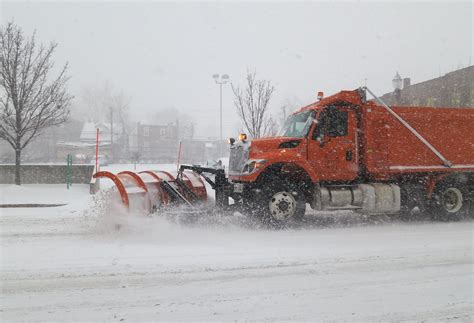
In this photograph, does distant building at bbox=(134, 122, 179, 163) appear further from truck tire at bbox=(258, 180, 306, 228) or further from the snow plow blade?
truck tire at bbox=(258, 180, 306, 228)

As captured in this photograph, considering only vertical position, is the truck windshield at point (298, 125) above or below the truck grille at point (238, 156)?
above

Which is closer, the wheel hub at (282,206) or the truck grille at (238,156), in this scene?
the wheel hub at (282,206)

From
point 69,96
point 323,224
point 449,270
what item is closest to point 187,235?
point 323,224

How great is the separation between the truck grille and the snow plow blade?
0.85m

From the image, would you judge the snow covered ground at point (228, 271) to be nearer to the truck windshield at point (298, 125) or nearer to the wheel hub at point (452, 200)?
the wheel hub at point (452, 200)

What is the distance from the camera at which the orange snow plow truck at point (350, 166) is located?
25.1 feet

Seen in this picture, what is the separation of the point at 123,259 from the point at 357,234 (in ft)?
14.8

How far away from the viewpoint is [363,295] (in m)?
3.93

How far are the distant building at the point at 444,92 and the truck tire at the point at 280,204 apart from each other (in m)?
14.5

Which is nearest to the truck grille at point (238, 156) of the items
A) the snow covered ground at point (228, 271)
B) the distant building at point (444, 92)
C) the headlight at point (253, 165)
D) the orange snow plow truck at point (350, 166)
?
the orange snow plow truck at point (350, 166)

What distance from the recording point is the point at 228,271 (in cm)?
471

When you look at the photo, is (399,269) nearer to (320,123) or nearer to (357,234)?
(357,234)

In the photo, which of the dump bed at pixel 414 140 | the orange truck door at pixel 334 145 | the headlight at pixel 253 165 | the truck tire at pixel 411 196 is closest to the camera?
the headlight at pixel 253 165

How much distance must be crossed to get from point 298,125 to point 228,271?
445cm
